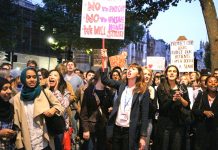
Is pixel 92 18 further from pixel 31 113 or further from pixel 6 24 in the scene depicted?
pixel 6 24

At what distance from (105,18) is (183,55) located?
15.4ft

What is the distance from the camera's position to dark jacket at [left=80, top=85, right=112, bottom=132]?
25.3 feet

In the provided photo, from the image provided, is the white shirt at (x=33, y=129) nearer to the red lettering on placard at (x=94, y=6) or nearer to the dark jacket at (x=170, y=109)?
the dark jacket at (x=170, y=109)

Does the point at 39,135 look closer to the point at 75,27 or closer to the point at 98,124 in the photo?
the point at 98,124

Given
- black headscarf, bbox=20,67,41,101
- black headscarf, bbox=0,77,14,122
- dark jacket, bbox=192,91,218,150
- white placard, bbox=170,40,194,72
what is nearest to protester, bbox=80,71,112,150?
dark jacket, bbox=192,91,218,150

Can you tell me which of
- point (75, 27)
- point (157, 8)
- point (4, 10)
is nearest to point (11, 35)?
point (4, 10)

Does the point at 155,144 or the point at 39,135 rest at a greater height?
the point at 39,135

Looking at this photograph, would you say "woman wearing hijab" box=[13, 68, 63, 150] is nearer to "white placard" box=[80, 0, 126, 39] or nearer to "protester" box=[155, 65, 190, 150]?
"protester" box=[155, 65, 190, 150]

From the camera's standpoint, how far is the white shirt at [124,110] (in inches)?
255

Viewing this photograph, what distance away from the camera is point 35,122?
562cm

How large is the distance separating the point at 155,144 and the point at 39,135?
9.72ft

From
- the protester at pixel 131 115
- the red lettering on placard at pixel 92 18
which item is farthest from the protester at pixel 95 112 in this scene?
the red lettering on placard at pixel 92 18

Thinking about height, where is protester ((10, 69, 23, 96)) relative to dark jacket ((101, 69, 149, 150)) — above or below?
above

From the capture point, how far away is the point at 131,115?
6438mm
